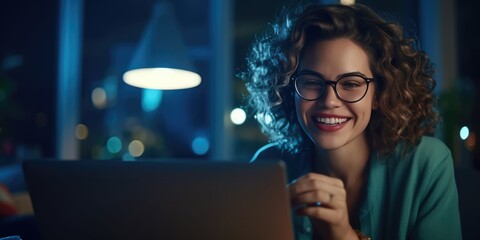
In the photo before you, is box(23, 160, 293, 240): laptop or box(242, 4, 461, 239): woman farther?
box(242, 4, 461, 239): woman

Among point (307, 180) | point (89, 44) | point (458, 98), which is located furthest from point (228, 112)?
point (307, 180)

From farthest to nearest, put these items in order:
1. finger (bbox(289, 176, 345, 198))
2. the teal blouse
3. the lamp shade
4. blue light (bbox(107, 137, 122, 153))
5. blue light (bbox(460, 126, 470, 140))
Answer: blue light (bbox(107, 137, 122, 153)) → blue light (bbox(460, 126, 470, 140)) → the lamp shade → the teal blouse → finger (bbox(289, 176, 345, 198))

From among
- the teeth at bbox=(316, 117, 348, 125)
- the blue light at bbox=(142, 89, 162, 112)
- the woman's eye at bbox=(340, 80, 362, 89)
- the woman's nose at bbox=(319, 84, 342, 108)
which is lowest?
the teeth at bbox=(316, 117, 348, 125)

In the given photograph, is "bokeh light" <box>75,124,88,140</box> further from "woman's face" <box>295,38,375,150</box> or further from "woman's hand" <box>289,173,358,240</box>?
"woman's hand" <box>289,173,358,240</box>

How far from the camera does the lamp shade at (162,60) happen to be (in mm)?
1911

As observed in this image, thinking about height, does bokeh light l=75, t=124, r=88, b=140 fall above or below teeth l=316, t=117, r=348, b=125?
above

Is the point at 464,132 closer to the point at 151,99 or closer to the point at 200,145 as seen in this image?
the point at 200,145

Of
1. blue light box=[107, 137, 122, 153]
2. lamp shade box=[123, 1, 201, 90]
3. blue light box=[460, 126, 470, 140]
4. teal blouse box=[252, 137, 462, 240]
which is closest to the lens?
teal blouse box=[252, 137, 462, 240]

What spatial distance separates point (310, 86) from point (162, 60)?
1.06m

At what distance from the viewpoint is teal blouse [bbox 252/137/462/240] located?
37.1 inches

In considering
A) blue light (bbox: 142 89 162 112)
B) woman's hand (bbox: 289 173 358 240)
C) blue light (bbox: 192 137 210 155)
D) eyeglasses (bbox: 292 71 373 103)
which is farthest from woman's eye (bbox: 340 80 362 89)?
blue light (bbox: 142 89 162 112)

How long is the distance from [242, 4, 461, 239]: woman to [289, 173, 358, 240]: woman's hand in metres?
0.17

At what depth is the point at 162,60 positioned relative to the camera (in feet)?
6.26

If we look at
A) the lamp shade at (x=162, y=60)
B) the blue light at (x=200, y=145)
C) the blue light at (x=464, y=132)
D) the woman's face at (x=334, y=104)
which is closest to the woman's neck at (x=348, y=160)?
the woman's face at (x=334, y=104)
